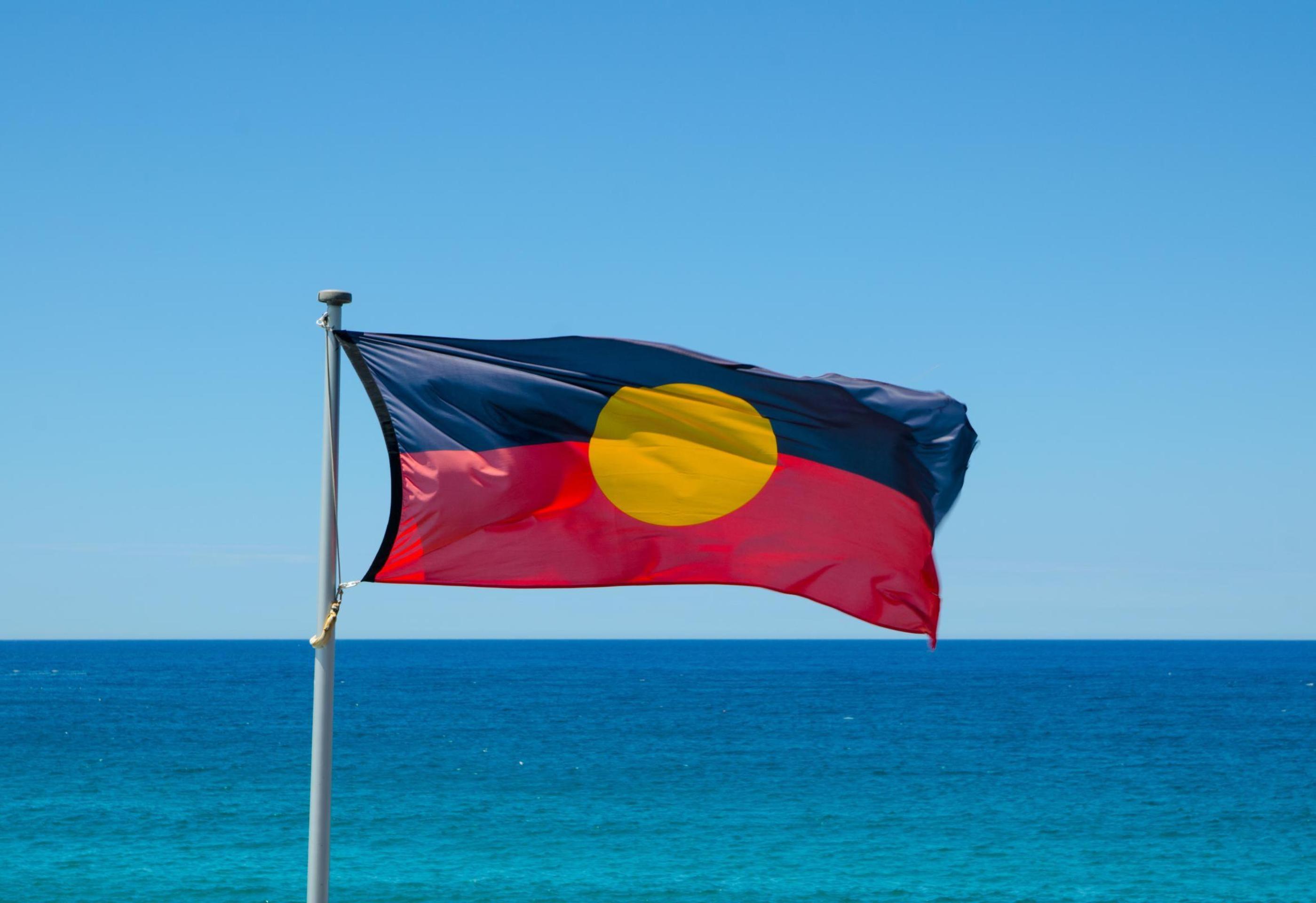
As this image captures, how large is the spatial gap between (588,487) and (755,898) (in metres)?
22.1

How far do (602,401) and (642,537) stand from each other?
92cm

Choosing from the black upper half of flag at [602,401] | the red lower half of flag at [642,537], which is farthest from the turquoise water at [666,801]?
the black upper half of flag at [602,401]

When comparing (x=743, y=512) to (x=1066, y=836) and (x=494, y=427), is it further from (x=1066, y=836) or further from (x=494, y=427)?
(x=1066, y=836)

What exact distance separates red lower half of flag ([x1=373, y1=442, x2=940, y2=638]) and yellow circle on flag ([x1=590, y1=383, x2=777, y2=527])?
0.08 meters

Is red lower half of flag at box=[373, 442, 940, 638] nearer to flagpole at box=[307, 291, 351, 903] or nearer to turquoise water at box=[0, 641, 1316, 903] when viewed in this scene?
flagpole at box=[307, 291, 351, 903]

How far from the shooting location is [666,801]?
44.4 metres

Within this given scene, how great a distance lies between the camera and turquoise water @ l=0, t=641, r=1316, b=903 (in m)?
30.2

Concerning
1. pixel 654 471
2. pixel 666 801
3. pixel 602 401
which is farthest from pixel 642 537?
pixel 666 801

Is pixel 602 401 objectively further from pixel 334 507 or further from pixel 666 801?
pixel 666 801

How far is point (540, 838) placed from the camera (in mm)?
36156

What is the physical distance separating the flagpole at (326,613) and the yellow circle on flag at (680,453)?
1799 millimetres

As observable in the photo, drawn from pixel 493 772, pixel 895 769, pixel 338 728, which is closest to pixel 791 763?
pixel 895 769

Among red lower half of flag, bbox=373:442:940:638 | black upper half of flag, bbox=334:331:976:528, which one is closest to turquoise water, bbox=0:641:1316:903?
red lower half of flag, bbox=373:442:940:638

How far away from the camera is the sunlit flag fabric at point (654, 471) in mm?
7910
